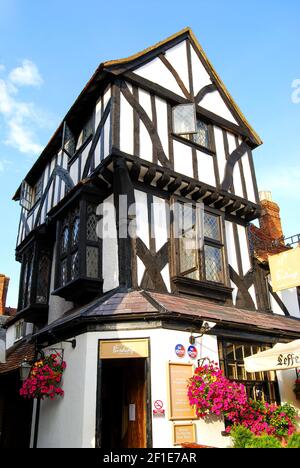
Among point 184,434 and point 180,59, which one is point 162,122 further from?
point 184,434

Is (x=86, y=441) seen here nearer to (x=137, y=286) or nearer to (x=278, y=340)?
(x=137, y=286)

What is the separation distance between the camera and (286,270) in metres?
10.1

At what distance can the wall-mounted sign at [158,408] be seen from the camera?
6883mm

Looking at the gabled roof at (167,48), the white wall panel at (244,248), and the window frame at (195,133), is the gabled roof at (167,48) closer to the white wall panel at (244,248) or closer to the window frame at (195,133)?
the window frame at (195,133)

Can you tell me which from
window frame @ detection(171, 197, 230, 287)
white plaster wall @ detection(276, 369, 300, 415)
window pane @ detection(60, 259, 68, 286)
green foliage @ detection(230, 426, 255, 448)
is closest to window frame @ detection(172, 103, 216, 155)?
window frame @ detection(171, 197, 230, 287)

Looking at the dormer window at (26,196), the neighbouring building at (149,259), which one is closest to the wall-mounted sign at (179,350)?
the neighbouring building at (149,259)

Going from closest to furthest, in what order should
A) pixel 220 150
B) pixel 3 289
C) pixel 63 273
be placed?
pixel 63 273 < pixel 220 150 < pixel 3 289

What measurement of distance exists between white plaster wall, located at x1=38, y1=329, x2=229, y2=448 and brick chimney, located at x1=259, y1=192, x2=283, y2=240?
842 centimetres

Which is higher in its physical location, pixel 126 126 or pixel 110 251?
pixel 126 126

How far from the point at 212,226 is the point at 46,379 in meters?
5.52

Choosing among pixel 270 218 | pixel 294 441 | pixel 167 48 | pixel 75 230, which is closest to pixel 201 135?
pixel 167 48

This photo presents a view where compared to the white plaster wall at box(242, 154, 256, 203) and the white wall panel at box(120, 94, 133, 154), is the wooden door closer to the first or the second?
the white wall panel at box(120, 94, 133, 154)

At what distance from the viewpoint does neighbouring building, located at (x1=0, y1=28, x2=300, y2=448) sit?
7.38m

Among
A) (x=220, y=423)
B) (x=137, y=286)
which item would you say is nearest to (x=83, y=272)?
(x=137, y=286)
